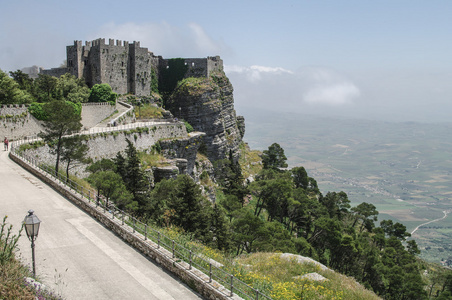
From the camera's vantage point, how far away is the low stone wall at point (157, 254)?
12.7m

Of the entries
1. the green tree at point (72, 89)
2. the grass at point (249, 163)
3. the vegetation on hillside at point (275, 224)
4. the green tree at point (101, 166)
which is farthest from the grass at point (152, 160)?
the grass at point (249, 163)

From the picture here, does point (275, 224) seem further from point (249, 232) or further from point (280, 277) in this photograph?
point (280, 277)

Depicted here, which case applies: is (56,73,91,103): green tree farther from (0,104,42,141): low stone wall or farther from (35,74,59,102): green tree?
(0,104,42,141): low stone wall

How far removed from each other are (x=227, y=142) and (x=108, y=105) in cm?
2127

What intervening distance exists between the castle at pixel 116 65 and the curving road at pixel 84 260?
40.4 meters

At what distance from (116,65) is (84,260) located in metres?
49.1

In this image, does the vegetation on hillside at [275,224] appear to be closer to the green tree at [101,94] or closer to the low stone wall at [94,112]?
the low stone wall at [94,112]

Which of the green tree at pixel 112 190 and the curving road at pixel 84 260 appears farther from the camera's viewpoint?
the green tree at pixel 112 190

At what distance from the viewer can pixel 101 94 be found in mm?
54688

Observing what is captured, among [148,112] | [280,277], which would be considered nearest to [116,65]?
[148,112]

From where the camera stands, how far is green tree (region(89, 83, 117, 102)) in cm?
5456

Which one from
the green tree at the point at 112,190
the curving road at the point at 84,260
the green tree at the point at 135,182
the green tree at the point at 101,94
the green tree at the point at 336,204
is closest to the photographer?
the curving road at the point at 84,260

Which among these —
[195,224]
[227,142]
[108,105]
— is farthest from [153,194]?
[227,142]

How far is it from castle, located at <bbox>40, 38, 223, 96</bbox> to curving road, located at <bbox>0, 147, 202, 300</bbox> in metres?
40.4
